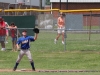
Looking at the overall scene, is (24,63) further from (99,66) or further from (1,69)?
(99,66)

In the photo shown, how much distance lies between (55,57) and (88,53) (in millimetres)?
1998

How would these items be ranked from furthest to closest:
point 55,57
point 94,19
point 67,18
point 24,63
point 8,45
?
1. point 94,19
2. point 67,18
3. point 8,45
4. point 55,57
5. point 24,63

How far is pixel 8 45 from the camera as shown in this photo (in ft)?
81.5

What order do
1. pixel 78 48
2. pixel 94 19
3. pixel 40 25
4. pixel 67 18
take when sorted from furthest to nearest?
pixel 94 19
pixel 40 25
pixel 67 18
pixel 78 48

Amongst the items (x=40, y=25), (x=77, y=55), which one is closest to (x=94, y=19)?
(x=40, y=25)

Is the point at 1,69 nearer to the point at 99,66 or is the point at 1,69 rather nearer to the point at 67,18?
the point at 99,66

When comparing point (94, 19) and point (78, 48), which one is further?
point (94, 19)

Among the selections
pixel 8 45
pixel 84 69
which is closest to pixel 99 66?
pixel 84 69

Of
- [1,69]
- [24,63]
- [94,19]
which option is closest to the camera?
[1,69]

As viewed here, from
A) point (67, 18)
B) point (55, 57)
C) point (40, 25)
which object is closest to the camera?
point (55, 57)

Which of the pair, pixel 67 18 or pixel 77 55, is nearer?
pixel 77 55

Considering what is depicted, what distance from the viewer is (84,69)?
16.7m

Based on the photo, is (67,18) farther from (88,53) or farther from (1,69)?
(1,69)

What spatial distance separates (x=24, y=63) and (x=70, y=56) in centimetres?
278
